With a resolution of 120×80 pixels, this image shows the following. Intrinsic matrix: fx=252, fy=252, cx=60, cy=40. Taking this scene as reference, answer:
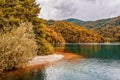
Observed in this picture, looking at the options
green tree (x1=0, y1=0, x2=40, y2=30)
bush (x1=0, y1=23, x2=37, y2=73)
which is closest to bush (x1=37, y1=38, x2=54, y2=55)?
green tree (x1=0, y1=0, x2=40, y2=30)

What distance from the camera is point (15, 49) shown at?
5259 centimetres

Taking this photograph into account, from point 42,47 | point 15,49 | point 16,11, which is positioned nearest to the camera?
point 15,49

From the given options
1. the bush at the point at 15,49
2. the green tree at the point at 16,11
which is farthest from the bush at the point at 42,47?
the bush at the point at 15,49

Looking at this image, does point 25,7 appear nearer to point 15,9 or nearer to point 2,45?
point 15,9

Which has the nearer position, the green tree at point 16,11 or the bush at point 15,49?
the bush at point 15,49

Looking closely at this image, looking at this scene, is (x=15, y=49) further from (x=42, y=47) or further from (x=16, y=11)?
(x=42, y=47)

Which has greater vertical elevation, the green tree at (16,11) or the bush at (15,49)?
the green tree at (16,11)


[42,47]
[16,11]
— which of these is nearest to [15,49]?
[16,11]

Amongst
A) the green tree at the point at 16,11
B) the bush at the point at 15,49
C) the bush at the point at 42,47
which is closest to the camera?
the bush at the point at 15,49

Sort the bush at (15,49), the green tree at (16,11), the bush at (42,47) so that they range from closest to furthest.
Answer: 1. the bush at (15,49)
2. the green tree at (16,11)
3. the bush at (42,47)

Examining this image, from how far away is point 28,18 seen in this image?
79625mm

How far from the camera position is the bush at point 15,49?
165 ft

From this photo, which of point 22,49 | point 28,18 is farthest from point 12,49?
point 28,18

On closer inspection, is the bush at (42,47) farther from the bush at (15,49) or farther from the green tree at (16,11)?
the bush at (15,49)
